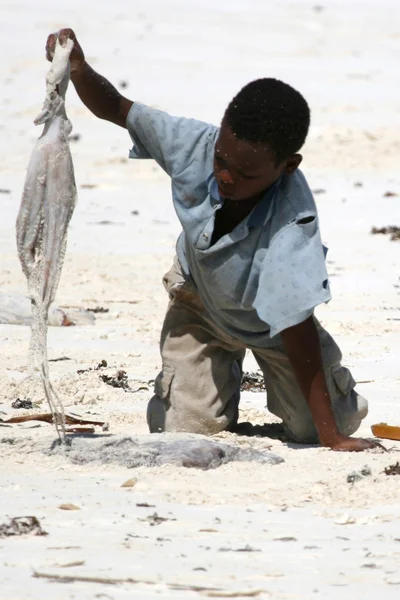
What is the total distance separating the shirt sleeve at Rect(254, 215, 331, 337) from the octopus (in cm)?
72

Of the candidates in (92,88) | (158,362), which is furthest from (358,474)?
(158,362)

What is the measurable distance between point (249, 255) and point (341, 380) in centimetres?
70

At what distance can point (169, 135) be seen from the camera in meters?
4.23

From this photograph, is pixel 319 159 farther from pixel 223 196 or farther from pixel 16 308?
pixel 223 196

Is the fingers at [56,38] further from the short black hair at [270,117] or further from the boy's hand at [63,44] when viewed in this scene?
the short black hair at [270,117]

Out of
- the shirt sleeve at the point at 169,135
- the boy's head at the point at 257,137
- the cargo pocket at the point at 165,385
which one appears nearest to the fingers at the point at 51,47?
the shirt sleeve at the point at 169,135

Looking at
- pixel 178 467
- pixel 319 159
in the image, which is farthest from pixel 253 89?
pixel 319 159

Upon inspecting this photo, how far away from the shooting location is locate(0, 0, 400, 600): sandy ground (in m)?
3.01

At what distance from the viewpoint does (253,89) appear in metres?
4.02

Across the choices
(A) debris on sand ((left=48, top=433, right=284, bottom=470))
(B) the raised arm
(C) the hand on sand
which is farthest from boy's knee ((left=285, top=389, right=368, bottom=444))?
(B) the raised arm

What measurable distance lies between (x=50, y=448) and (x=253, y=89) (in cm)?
144

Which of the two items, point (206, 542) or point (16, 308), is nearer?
point (206, 542)

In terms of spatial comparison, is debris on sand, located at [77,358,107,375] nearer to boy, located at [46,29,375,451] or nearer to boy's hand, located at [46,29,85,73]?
boy, located at [46,29,375,451]

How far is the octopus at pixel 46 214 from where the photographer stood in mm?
4039
